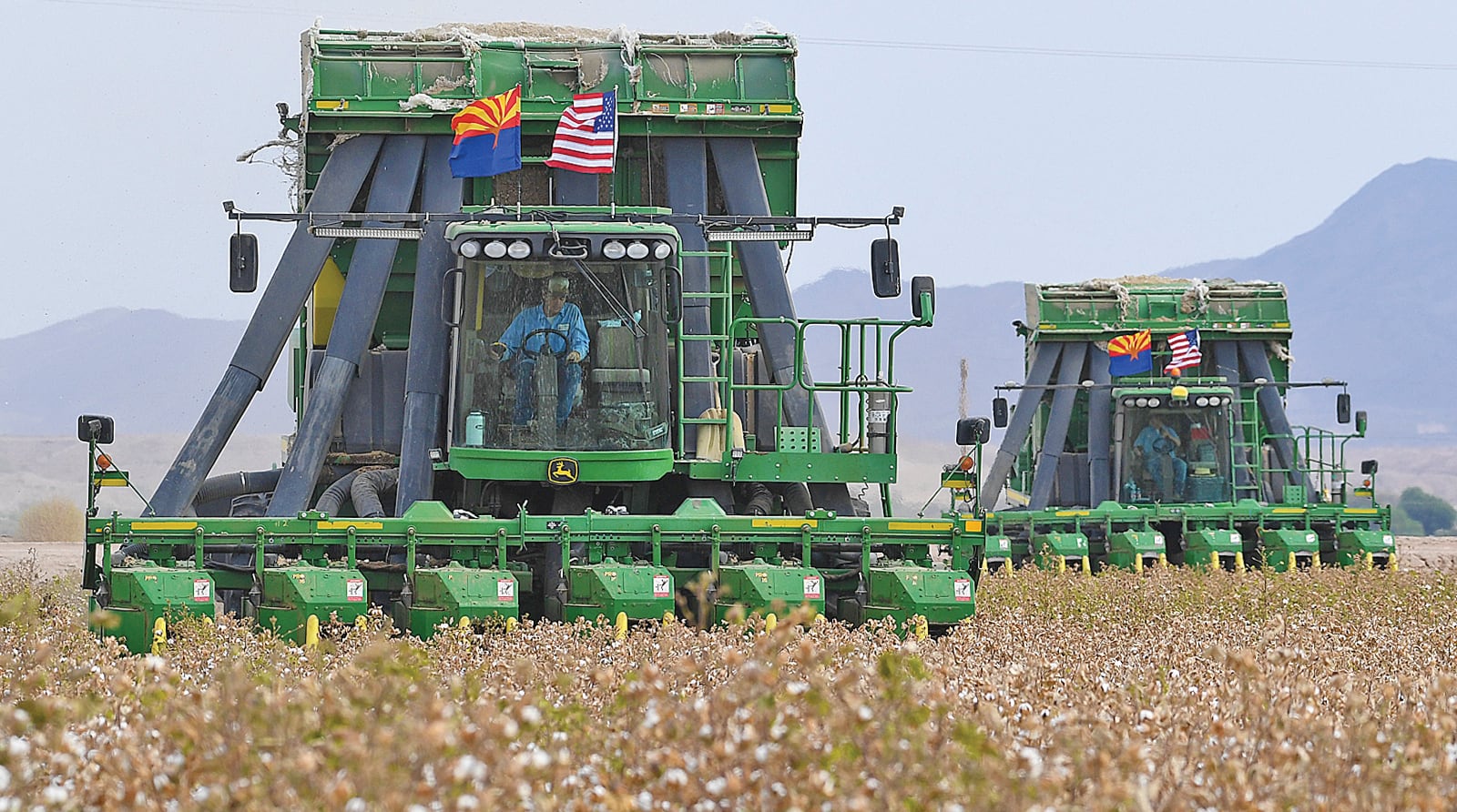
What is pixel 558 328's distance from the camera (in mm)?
11961

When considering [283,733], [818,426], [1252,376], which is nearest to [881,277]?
[818,426]

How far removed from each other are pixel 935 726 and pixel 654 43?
30.2ft

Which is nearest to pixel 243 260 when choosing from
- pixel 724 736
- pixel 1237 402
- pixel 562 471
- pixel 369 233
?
pixel 369 233

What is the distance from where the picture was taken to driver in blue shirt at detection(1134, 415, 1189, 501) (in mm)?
23375


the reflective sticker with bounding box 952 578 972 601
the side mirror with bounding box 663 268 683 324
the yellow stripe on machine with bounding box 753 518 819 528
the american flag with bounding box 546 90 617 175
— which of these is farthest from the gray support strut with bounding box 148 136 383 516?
the reflective sticker with bounding box 952 578 972 601

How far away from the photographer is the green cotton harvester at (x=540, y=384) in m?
11.1

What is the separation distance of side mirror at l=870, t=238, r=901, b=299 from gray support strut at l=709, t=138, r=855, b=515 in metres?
1.00

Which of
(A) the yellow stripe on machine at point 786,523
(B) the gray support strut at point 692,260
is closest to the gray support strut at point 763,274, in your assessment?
(B) the gray support strut at point 692,260

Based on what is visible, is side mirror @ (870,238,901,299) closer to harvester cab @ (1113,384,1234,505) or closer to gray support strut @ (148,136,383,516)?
→ gray support strut @ (148,136,383,516)

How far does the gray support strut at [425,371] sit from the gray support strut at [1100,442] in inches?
481

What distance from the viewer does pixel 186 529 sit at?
1123 centimetres

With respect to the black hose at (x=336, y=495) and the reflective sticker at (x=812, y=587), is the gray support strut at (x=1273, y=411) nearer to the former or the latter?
the black hose at (x=336, y=495)

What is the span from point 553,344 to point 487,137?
7.12ft

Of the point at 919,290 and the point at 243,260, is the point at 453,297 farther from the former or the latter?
the point at 919,290
